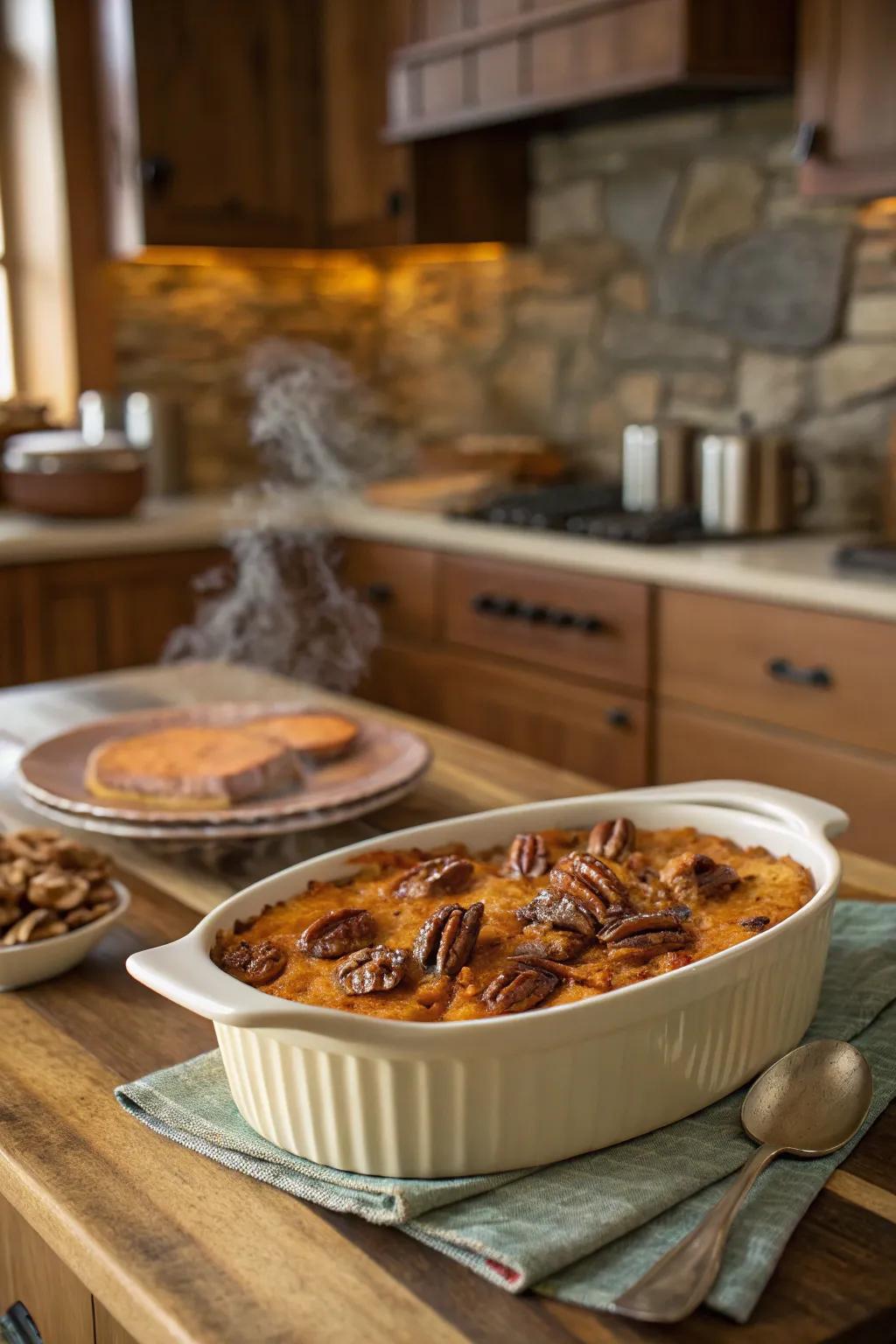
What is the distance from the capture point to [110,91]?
150 inches

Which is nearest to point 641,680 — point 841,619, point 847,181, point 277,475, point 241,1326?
point 841,619

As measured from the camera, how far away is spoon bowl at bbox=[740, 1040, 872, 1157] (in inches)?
33.3

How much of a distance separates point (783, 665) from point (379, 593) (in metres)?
1.29

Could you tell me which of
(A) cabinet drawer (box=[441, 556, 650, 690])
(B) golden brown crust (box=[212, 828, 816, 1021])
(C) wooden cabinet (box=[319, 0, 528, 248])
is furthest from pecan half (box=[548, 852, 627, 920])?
(C) wooden cabinet (box=[319, 0, 528, 248])

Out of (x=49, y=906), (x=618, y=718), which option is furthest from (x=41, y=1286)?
(x=618, y=718)

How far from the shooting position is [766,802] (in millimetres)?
1107

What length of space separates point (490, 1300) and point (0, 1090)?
1.27 feet

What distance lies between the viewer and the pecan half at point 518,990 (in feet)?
2.72

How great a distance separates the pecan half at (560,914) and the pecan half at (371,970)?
0.33ft

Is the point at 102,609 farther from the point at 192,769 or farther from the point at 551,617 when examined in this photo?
the point at 192,769

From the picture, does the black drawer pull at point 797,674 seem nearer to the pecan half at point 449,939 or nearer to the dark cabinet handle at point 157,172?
the pecan half at point 449,939

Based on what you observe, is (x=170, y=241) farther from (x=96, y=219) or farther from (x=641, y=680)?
(x=641, y=680)

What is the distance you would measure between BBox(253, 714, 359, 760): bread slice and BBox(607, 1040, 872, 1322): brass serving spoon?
26.8 inches

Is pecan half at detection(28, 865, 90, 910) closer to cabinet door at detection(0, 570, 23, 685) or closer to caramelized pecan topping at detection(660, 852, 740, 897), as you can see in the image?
caramelized pecan topping at detection(660, 852, 740, 897)
